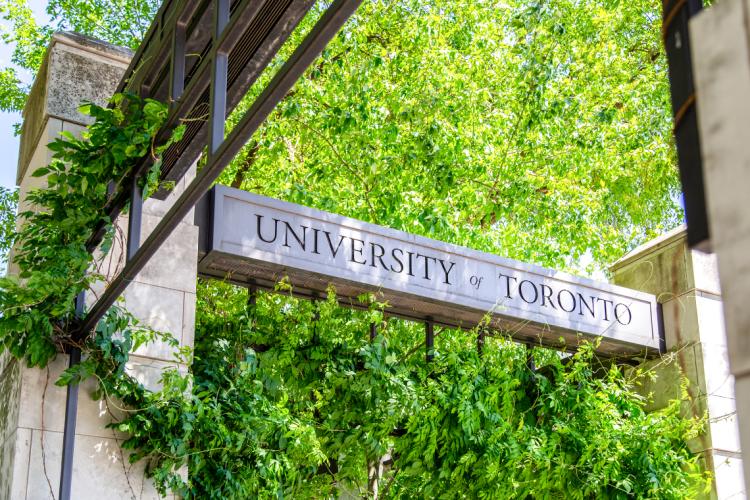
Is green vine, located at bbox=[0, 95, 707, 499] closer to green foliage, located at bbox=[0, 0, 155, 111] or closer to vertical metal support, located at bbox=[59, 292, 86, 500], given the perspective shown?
vertical metal support, located at bbox=[59, 292, 86, 500]

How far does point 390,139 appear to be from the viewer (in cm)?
1051

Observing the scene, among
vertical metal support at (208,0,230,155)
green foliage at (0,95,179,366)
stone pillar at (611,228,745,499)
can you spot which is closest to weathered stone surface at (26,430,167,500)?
green foliage at (0,95,179,366)

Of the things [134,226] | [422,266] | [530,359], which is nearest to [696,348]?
[530,359]

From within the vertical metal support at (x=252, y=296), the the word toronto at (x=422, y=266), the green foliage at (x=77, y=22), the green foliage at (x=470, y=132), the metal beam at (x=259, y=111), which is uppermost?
the green foliage at (x=77, y=22)

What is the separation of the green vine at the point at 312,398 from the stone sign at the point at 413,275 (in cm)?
23

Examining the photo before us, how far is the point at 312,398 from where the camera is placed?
881 cm

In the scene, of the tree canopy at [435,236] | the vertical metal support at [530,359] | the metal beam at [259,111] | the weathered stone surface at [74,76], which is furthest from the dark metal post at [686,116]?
the vertical metal support at [530,359]

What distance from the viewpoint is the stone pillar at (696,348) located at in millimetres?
7578

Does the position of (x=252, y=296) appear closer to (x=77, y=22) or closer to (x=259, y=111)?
(x=259, y=111)

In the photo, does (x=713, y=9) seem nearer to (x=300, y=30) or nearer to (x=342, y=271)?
(x=342, y=271)

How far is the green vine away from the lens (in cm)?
561

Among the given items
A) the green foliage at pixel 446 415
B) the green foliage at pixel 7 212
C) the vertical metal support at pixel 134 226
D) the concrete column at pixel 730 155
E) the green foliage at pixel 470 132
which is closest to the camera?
the concrete column at pixel 730 155

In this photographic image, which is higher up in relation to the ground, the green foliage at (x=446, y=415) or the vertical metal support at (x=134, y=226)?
the vertical metal support at (x=134, y=226)

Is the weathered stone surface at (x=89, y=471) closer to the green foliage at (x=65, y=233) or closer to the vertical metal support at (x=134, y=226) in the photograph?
the green foliage at (x=65, y=233)
